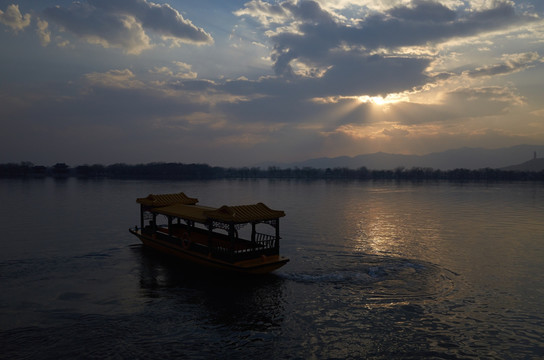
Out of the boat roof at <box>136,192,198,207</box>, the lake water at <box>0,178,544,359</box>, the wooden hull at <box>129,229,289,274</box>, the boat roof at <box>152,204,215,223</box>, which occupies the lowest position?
the lake water at <box>0,178,544,359</box>

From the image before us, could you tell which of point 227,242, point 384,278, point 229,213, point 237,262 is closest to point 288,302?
point 237,262

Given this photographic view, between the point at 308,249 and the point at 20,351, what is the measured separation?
15139 mm

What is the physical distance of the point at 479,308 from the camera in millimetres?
12781

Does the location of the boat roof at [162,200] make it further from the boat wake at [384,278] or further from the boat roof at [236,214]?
the boat wake at [384,278]

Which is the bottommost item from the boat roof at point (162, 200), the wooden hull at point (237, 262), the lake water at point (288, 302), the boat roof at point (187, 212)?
the lake water at point (288, 302)

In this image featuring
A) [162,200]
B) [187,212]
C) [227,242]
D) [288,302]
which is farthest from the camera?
[162,200]

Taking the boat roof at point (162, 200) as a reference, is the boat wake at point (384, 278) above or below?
below

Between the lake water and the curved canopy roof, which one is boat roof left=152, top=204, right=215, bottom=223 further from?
the lake water

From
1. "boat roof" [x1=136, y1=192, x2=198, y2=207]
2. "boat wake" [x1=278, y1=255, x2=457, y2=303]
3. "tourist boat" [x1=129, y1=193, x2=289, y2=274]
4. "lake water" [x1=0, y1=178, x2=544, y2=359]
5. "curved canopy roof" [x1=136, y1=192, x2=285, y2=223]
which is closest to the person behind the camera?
"lake water" [x1=0, y1=178, x2=544, y2=359]

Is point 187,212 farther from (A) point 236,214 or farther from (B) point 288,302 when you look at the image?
(B) point 288,302

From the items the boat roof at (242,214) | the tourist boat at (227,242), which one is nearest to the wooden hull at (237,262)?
the tourist boat at (227,242)

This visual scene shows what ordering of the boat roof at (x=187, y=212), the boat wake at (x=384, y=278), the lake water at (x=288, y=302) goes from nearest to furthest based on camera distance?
the lake water at (x=288, y=302)
the boat wake at (x=384, y=278)
the boat roof at (x=187, y=212)

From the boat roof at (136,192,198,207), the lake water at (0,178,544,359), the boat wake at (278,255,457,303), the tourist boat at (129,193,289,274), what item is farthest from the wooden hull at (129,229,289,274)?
the boat roof at (136,192,198,207)

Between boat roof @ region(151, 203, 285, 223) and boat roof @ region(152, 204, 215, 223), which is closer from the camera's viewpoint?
boat roof @ region(151, 203, 285, 223)
